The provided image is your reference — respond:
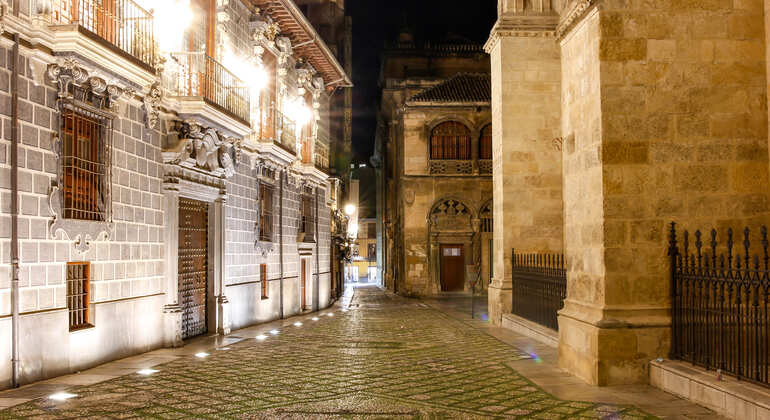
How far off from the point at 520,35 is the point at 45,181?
10.9 metres

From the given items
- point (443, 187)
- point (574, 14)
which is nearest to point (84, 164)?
point (574, 14)

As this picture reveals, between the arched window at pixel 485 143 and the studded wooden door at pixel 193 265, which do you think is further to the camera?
the arched window at pixel 485 143

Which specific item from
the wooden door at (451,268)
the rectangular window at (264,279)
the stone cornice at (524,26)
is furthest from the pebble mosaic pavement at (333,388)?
the wooden door at (451,268)

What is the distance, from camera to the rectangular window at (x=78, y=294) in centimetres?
899

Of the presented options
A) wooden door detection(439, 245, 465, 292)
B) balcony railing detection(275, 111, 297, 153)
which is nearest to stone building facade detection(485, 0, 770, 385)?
balcony railing detection(275, 111, 297, 153)

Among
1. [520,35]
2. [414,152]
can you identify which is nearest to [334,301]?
[414,152]

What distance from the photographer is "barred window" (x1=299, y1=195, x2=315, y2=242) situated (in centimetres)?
2148

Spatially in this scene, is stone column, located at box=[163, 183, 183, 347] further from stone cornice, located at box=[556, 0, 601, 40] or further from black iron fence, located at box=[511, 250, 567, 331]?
stone cornice, located at box=[556, 0, 601, 40]

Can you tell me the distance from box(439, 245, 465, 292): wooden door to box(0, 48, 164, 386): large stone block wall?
2217 centimetres

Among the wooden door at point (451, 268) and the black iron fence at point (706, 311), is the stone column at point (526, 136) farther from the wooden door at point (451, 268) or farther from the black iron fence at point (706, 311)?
the wooden door at point (451, 268)

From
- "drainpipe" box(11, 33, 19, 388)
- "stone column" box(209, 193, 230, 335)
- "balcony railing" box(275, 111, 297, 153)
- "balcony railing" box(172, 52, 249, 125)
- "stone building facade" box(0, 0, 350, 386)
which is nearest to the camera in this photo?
"drainpipe" box(11, 33, 19, 388)

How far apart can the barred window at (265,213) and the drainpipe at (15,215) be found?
30.9ft

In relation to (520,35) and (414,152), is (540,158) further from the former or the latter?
(414,152)

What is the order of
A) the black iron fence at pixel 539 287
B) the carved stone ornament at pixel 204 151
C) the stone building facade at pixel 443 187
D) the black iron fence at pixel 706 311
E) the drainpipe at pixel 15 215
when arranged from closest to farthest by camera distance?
the black iron fence at pixel 706 311 → the drainpipe at pixel 15 215 → the black iron fence at pixel 539 287 → the carved stone ornament at pixel 204 151 → the stone building facade at pixel 443 187
